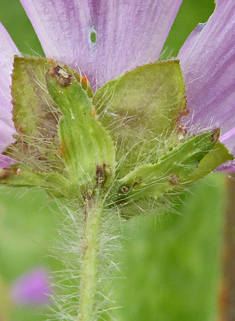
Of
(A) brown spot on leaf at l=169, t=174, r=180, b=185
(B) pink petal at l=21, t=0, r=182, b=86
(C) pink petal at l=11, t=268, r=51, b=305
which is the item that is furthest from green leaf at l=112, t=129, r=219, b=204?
(C) pink petal at l=11, t=268, r=51, b=305

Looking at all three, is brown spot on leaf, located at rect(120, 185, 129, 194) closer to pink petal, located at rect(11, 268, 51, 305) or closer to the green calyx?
the green calyx

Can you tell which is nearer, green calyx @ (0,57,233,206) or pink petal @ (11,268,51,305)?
green calyx @ (0,57,233,206)

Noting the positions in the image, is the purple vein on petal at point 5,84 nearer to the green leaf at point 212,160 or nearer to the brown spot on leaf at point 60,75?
the brown spot on leaf at point 60,75

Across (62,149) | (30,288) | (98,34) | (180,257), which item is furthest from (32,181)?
(30,288)

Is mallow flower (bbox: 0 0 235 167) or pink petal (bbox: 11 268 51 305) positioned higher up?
pink petal (bbox: 11 268 51 305)

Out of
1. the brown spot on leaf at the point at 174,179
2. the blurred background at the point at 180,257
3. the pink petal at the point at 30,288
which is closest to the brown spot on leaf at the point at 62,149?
the brown spot on leaf at the point at 174,179

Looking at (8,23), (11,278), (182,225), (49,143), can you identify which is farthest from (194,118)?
(11,278)

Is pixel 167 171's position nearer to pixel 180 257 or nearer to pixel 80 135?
pixel 80 135

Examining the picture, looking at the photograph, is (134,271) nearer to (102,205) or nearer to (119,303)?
(119,303)
